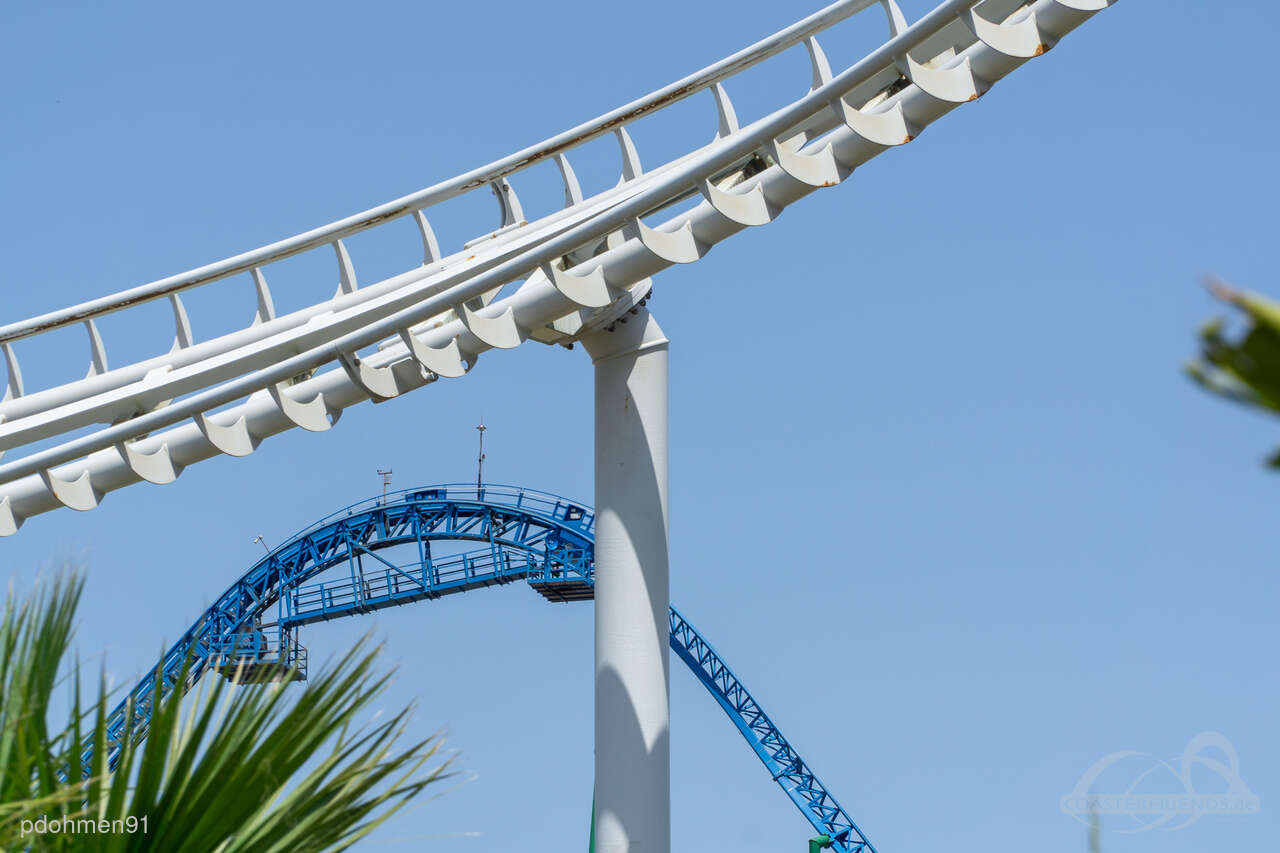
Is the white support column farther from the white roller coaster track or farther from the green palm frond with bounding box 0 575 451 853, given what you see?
the green palm frond with bounding box 0 575 451 853

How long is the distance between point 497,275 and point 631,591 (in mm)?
2135

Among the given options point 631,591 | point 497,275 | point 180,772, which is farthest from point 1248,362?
point 631,591

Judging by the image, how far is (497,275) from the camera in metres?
8.97

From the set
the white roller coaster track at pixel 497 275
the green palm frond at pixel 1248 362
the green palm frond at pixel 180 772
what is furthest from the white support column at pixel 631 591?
the green palm frond at pixel 1248 362

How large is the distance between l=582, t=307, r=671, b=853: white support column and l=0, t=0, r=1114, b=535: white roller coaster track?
39 cm

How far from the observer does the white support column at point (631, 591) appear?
9.68 m

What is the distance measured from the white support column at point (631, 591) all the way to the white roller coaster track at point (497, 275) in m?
0.39

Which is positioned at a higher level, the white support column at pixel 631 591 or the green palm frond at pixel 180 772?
the white support column at pixel 631 591

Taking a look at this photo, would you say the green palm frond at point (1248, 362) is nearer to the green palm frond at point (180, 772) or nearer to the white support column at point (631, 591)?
the green palm frond at point (180, 772)

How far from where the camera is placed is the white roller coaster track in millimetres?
8664

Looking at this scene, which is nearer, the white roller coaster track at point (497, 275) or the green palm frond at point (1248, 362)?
Result: the green palm frond at point (1248, 362)

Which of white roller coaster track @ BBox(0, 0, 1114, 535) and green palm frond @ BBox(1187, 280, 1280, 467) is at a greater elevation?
white roller coaster track @ BBox(0, 0, 1114, 535)

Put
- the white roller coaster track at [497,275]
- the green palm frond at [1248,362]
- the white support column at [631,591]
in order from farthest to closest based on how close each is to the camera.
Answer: the white support column at [631,591] < the white roller coaster track at [497,275] < the green palm frond at [1248,362]

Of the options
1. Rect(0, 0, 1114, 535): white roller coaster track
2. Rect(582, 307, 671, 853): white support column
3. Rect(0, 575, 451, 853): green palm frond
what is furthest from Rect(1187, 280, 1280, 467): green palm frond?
Rect(582, 307, 671, 853): white support column
